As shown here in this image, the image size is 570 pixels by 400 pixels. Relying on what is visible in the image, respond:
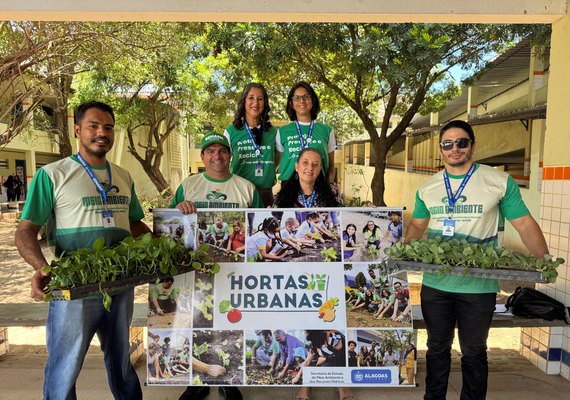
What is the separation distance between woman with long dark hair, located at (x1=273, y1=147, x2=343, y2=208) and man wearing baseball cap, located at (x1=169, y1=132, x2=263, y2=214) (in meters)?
0.25

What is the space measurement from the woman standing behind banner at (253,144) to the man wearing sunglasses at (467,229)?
4.56 ft

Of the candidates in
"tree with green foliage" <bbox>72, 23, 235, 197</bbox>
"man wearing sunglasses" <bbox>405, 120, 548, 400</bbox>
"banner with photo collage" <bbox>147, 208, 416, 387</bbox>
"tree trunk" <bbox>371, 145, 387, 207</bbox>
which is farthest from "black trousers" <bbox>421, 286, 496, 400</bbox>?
"tree with green foliage" <bbox>72, 23, 235, 197</bbox>

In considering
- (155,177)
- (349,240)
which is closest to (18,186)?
(155,177)

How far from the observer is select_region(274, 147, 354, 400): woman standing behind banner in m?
3.11

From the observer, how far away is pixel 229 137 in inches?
146

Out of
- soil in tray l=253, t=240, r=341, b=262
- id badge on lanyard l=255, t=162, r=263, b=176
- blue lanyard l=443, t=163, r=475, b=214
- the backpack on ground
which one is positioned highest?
id badge on lanyard l=255, t=162, r=263, b=176

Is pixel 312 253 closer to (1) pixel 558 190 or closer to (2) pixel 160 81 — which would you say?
(1) pixel 558 190

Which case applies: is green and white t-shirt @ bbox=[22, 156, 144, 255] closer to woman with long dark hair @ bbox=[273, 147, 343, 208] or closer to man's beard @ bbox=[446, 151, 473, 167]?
woman with long dark hair @ bbox=[273, 147, 343, 208]

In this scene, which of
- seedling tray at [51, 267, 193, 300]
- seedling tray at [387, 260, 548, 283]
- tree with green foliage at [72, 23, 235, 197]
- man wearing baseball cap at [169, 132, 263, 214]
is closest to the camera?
seedling tray at [51, 267, 193, 300]

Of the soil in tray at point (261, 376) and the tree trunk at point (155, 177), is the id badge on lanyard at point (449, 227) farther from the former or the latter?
the tree trunk at point (155, 177)

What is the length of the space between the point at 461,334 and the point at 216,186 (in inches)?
76.8

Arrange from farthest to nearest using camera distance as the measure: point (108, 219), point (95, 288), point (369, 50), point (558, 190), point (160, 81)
Result: point (160, 81) → point (369, 50) → point (558, 190) → point (108, 219) → point (95, 288)

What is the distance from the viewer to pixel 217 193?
126 inches

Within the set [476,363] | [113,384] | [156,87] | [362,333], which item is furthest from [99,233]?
[156,87]
